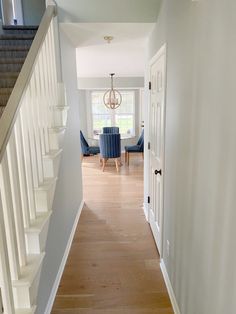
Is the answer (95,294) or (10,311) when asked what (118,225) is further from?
(10,311)

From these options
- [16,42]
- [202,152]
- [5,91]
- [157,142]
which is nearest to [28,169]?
[202,152]

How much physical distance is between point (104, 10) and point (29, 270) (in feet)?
7.92

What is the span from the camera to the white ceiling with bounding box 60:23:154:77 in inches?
104

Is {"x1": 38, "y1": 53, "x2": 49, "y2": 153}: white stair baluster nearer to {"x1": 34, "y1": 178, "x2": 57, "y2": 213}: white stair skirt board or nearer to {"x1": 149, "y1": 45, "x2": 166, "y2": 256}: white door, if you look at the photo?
{"x1": 34, "y1": 178, "x2": 57, "y2": 213}: white stair skirt board

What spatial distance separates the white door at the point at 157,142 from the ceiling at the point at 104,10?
0.47 metres

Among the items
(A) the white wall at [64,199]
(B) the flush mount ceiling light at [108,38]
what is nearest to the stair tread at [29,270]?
(A) the white wall at [64,199]

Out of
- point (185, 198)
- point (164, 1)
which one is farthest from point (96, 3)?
point (185, 198)

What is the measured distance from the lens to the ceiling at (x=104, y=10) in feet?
8.18

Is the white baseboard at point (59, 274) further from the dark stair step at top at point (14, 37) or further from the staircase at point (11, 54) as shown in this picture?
the dark stair step at top at point (14, 37)

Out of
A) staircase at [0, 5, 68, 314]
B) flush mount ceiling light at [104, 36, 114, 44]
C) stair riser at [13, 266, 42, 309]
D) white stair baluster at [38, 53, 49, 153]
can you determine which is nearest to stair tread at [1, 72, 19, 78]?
staircase at [0, 5, 68, 314]

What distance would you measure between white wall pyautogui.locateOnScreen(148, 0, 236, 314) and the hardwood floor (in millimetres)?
359

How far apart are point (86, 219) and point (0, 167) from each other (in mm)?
2747

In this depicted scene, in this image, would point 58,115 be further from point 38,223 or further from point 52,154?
point 38,223

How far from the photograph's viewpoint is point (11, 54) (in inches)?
116
